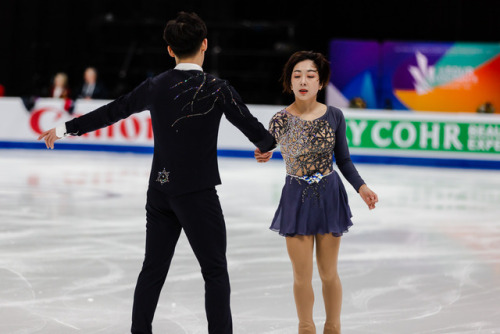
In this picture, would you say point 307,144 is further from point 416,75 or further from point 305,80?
point 416,75

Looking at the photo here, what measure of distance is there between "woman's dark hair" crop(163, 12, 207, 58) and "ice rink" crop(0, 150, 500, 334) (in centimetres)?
137

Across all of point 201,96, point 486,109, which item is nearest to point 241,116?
point 201,96

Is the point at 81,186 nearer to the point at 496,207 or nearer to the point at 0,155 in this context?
the point at 0,155

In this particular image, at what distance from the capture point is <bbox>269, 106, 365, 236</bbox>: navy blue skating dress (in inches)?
119

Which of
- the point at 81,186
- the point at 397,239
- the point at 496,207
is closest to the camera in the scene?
the point at 397,239

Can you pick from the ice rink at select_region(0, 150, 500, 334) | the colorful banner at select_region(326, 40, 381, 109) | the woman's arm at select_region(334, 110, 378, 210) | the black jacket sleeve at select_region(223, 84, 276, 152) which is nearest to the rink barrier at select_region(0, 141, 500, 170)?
the ice rink at select_region(0, 150, 500, 334)

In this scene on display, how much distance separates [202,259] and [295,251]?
1.29 ft

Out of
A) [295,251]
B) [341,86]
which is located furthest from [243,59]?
[295,251]

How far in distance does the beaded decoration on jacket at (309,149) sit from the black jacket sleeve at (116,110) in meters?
0.57

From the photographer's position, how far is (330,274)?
3115 mm

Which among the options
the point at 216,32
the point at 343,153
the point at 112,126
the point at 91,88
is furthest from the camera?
the point at 216,32

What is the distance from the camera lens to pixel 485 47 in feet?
Answer: 44.3

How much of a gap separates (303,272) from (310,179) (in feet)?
1.20

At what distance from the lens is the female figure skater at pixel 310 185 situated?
9.97 ft
